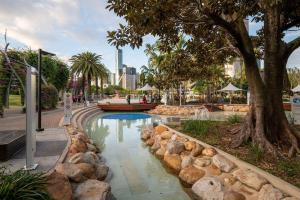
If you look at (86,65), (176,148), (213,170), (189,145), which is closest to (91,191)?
(213,170)

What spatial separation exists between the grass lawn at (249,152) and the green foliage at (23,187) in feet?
14.8

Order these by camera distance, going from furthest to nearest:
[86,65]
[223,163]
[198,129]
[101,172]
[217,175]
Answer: [86,65] < [198,129] < [101,172] < [223,163] < [217,175]

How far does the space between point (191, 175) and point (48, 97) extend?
19.0 m

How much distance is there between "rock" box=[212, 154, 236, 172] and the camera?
21.3 ft

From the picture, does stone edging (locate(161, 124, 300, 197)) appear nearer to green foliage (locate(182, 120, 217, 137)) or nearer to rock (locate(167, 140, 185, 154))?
rock (locate(167, 140, 185, 154))

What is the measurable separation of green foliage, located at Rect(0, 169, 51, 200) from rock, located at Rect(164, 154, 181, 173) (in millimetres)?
4226

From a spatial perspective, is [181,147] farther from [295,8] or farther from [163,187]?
[295,8]

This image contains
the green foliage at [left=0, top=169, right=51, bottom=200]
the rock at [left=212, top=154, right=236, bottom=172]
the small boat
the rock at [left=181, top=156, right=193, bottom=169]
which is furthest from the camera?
the small boat

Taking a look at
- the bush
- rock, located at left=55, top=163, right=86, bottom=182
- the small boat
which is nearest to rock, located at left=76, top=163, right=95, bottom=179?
rock, located at left=55, top=163, right=86, bottom=182

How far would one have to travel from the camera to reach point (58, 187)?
468 centimetres

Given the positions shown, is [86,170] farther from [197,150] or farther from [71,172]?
[197,150]

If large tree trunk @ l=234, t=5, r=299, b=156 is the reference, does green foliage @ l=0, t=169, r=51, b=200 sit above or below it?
below

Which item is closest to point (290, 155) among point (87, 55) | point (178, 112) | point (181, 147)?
point (181, 147)

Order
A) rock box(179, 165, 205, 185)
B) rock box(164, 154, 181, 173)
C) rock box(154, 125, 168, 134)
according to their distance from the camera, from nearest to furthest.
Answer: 1. rock box(179, 165, 205, 185)
2. rock box(164, 154, 181, 173)
3. rock box(154, 125, 168, 134)
